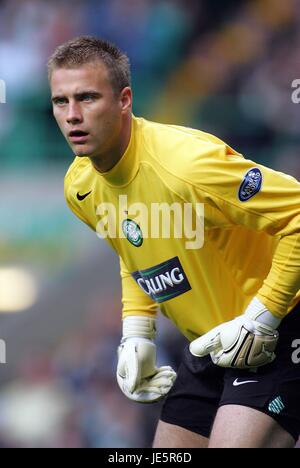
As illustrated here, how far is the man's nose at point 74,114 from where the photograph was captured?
2963mm

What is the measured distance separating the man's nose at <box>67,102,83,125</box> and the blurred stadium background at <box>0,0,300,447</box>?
327cm

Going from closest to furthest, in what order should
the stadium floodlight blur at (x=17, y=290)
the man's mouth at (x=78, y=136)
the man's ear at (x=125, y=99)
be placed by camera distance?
the man's mouth at (x=78, y=136) < the man's ear at (x=125, y=99) < the stadium floodlight blur at (x=17, y=290)

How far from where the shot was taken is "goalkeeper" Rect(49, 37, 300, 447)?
2887 millimetres

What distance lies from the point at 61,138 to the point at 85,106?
13.2ft

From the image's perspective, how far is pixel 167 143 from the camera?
299cm

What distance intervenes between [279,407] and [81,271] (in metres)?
3.87

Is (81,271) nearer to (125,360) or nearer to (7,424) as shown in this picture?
(7,424)

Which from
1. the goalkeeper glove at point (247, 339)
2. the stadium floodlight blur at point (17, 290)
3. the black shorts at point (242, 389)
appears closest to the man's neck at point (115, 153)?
the goalkeeper glove at point (247, 339)

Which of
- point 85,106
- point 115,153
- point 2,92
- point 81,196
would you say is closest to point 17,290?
point 2,92

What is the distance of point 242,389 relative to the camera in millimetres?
2982

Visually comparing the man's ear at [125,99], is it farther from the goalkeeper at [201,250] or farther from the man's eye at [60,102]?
the man's eye at [60,102]

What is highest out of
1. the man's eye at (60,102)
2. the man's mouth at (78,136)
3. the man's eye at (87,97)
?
the man's eye at (87,97)

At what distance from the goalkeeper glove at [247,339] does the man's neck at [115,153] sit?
664 mm

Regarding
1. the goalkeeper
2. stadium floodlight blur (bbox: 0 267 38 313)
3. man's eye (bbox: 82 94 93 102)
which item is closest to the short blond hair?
the goalkeeper
